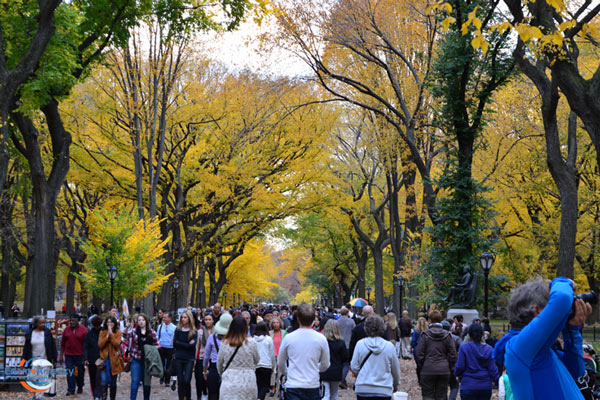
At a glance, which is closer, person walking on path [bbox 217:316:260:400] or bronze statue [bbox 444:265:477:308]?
person walking on path [bbox 217:316:260:400]

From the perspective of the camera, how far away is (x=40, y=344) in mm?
13969

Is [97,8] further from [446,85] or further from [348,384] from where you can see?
[348,384]

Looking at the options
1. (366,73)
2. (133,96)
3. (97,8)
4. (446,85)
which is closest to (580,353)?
(446,85)

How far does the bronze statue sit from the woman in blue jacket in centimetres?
1003

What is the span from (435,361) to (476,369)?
42.8 inches

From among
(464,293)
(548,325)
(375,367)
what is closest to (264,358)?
(375,367)

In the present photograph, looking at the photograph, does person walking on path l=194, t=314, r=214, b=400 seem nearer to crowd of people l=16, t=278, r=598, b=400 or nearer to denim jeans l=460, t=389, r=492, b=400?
crowd of people l=16, t=278, r=598, b=400

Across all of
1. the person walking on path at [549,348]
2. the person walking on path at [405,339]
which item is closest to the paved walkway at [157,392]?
the person walking on path at [405,339]

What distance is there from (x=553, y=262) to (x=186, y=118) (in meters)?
19.8

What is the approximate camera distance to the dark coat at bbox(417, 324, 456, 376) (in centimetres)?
960

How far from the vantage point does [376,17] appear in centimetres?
2283

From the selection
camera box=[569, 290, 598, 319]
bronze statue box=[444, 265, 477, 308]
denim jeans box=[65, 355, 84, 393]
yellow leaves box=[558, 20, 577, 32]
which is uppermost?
yellow leaves box=[558, 20, 577, 32]

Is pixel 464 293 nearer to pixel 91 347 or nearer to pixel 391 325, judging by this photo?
pixel 391 325

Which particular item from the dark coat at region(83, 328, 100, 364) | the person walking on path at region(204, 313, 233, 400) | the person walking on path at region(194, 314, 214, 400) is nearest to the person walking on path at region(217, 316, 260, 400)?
the person walking on path at region(204, 313, 233, 400)
